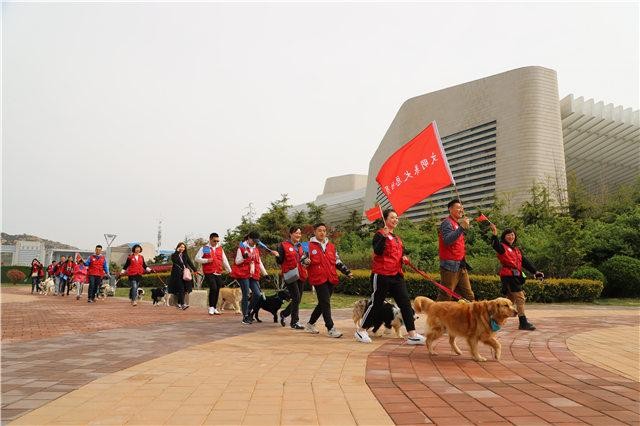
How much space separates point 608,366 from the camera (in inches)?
189

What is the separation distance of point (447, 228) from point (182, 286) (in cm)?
872

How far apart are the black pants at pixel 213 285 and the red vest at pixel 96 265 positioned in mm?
5860

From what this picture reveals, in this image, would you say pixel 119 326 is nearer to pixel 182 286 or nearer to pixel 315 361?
pixel 182 286

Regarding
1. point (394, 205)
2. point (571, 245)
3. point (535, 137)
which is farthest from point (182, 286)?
point (535, 137)

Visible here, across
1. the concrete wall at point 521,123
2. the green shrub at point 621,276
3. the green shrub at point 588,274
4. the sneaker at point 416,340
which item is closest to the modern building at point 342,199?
the concrete wall at point 521,123

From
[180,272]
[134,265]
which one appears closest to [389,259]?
[180,272]

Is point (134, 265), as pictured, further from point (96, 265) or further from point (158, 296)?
point (96, 265)

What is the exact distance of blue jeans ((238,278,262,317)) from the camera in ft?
29.6

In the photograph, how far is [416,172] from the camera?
7035 mm

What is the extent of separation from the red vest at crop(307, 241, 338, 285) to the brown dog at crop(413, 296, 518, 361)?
192 cm

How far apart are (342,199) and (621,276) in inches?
2101

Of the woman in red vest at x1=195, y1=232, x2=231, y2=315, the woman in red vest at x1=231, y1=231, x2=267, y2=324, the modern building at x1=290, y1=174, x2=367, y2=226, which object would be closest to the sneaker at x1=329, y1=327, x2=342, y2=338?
the woman in red vest at x1=231, y1=231, x2=267, y2=324

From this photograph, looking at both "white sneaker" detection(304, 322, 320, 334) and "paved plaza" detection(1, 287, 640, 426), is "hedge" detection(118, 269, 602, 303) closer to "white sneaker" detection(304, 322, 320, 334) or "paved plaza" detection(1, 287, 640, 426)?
"paved plaza" detection(1, 287, 640, 426)

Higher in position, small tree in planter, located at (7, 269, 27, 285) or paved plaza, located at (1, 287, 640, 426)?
small tree in planter, located at (7, 269, 27, 285)
